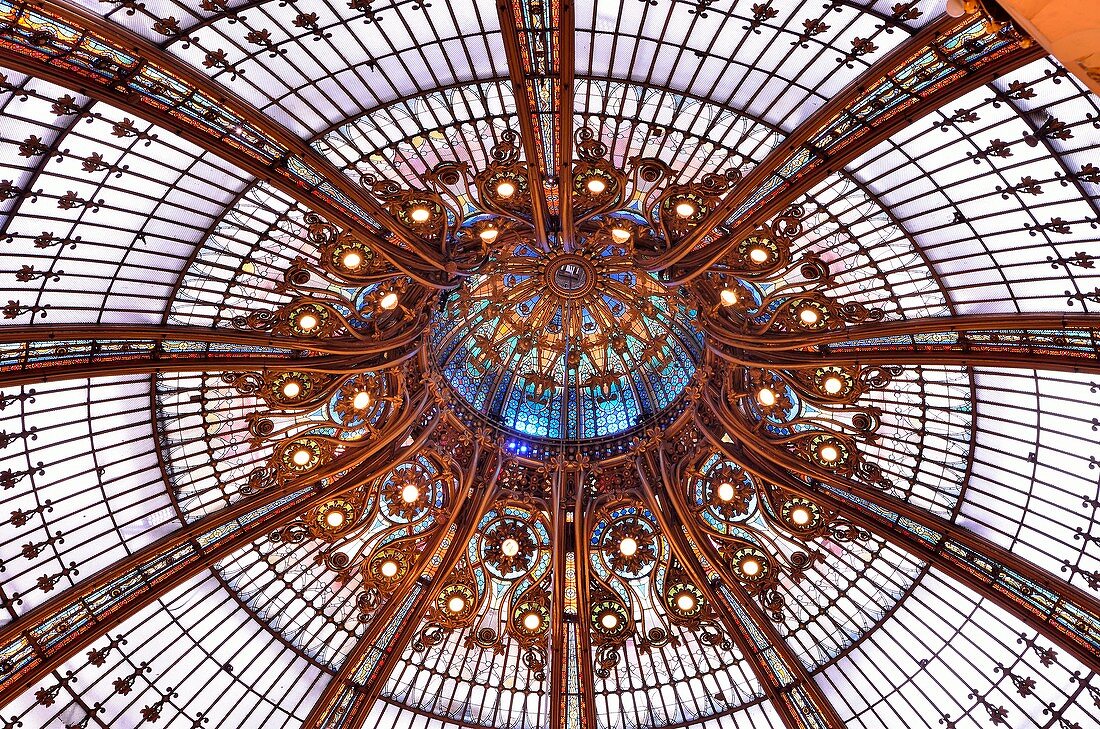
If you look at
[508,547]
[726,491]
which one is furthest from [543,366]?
[726,491]

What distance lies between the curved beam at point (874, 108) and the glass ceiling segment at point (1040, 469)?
8540 millimetres

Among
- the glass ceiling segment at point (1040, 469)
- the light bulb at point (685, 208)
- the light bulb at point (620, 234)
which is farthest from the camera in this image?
the light bulb at point (620, 234)

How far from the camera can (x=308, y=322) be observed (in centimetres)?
2366

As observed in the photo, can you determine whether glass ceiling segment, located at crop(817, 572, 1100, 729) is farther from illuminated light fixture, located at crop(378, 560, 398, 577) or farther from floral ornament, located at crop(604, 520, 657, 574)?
illuminated light fixture, located at crop(378, 560, 398, 577)

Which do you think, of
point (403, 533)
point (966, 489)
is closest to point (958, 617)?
point (966, 489)

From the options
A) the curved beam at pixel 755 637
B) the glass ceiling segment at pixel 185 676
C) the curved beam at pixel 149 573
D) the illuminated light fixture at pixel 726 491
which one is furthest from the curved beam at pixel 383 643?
the illuminated light fixture at pixel 726 491

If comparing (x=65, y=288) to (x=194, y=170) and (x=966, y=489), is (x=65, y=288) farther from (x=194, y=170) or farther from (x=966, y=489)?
(x=966, y=489)

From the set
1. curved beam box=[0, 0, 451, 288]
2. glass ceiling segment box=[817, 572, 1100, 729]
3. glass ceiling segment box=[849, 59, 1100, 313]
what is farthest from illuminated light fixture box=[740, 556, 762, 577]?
curved beam box=[0, 0, 451, 288]

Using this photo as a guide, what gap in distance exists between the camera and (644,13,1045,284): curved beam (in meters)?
16.9

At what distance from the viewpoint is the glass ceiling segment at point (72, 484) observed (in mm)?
23281

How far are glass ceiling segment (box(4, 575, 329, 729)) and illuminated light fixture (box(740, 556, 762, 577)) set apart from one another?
1443 cm

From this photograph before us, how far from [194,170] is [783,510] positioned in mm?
19425

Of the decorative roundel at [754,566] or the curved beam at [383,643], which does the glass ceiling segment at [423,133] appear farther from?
the decorative roundel at [754,566]

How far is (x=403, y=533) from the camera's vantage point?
90.4 ft
